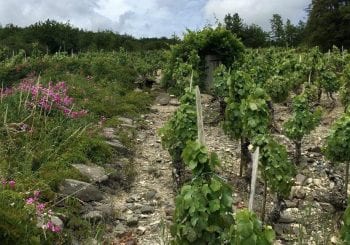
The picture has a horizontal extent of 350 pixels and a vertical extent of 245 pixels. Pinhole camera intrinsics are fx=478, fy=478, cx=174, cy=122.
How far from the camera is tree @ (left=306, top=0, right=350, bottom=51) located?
→ 3978 centimetres

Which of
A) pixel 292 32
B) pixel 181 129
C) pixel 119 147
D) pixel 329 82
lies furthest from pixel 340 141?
pixel 292 32

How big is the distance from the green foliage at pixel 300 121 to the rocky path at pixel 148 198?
8.05ft

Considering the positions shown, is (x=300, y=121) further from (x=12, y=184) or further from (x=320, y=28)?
(x=320, y=28)

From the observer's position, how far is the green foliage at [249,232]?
3717 millimetres

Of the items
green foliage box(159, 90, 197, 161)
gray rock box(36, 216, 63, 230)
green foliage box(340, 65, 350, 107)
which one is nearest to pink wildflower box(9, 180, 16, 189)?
gray rock box(36, 216, 63, 230)

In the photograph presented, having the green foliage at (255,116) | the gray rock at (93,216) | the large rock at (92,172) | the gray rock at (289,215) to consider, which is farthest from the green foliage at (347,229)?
the large rock at (92,172)

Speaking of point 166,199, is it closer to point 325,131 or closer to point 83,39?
point 325,131

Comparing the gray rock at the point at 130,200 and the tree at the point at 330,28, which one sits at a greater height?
the tree at the point at 330,28

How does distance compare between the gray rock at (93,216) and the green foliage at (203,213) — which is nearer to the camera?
the green foliage at (203,213)

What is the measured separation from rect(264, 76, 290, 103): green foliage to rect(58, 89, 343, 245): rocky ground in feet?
8.52

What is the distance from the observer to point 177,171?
7961 millimetres

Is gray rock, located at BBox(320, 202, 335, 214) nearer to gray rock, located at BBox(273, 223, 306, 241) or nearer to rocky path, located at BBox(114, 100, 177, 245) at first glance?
gray rock, located at BBox(273, 223, 306, 241)

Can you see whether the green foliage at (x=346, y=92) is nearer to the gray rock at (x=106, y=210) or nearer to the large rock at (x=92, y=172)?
the large rock at (x=92, y=172)

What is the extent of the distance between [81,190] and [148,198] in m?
1.27
